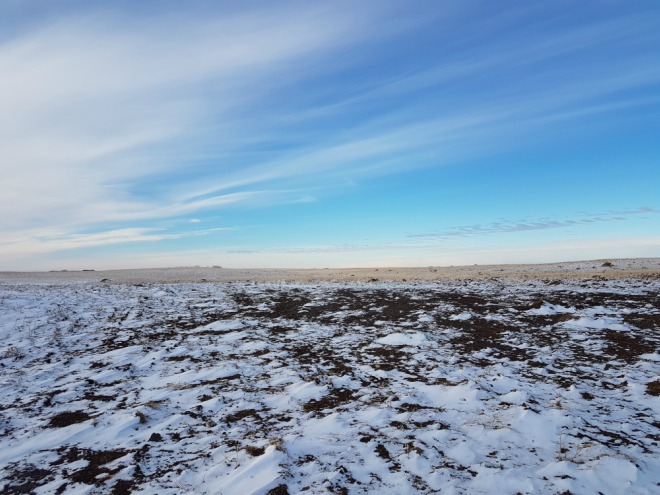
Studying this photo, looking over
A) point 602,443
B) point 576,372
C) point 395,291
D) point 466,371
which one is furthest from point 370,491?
point 395,291

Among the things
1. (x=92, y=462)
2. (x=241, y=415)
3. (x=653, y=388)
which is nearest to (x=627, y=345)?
(x=653, y=388)

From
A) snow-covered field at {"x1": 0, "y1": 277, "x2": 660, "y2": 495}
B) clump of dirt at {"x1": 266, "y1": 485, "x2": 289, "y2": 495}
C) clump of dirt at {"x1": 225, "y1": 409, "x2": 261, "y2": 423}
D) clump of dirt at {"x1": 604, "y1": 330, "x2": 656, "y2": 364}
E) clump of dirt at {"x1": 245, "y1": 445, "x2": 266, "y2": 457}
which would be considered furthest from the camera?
clump of dirt at {"x1": 604, "y1": 330, "x2": 656, "y2": 364}

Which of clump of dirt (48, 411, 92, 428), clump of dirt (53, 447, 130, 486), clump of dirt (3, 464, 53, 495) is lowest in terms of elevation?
clump of dirt (3, 464, 53, 495)

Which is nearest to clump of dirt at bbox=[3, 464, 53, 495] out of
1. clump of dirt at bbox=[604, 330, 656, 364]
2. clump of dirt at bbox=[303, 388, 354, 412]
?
clump of dirt at bbox=[303, 388, 354, 412]

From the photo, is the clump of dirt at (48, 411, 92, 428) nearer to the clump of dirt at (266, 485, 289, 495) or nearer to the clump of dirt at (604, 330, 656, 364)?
the clump of dirt at (266, 485, 289, 495)

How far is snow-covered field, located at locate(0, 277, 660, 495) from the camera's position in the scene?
191 inches

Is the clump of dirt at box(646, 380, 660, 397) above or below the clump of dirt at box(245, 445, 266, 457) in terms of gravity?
above

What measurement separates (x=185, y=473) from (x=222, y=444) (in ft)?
2.39

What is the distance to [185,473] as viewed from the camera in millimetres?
4984

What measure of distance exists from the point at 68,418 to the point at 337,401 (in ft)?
15.4

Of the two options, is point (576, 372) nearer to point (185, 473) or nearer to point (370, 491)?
point (370, 491)

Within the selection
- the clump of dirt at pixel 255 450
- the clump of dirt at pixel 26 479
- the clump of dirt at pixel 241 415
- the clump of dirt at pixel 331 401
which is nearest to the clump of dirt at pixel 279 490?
the clump of dirt at pixel 255 450

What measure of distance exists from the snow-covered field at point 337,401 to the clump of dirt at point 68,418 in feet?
0.22

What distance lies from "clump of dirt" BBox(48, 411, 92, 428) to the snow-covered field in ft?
0.22
